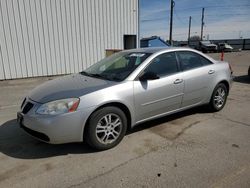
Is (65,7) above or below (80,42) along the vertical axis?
above

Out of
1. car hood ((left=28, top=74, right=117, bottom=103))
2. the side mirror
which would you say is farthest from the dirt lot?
the side mirror

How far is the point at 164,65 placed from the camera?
4020mm

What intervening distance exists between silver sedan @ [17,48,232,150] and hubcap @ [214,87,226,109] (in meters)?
0.07

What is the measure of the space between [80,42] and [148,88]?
8.23 meters

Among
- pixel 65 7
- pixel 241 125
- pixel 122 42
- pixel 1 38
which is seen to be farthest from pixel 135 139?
pixel 122 42

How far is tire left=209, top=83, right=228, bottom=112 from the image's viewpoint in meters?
4.81

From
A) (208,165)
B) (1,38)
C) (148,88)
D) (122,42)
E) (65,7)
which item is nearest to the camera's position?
(208,165)

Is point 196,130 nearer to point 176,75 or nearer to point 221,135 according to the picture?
point 221,135

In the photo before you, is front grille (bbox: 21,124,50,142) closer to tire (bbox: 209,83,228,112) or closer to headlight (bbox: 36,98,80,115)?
headlight (bbox: 36,98,80,115)

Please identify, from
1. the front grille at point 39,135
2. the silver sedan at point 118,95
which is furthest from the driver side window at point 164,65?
the front grille at point 39,135

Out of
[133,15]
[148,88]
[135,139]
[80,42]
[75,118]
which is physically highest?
[133,15]

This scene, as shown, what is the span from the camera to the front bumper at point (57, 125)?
9.75 ft

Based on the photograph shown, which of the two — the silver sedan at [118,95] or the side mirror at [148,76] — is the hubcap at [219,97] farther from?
the side mirror at [148,76]

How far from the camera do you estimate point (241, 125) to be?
13.9 feet
